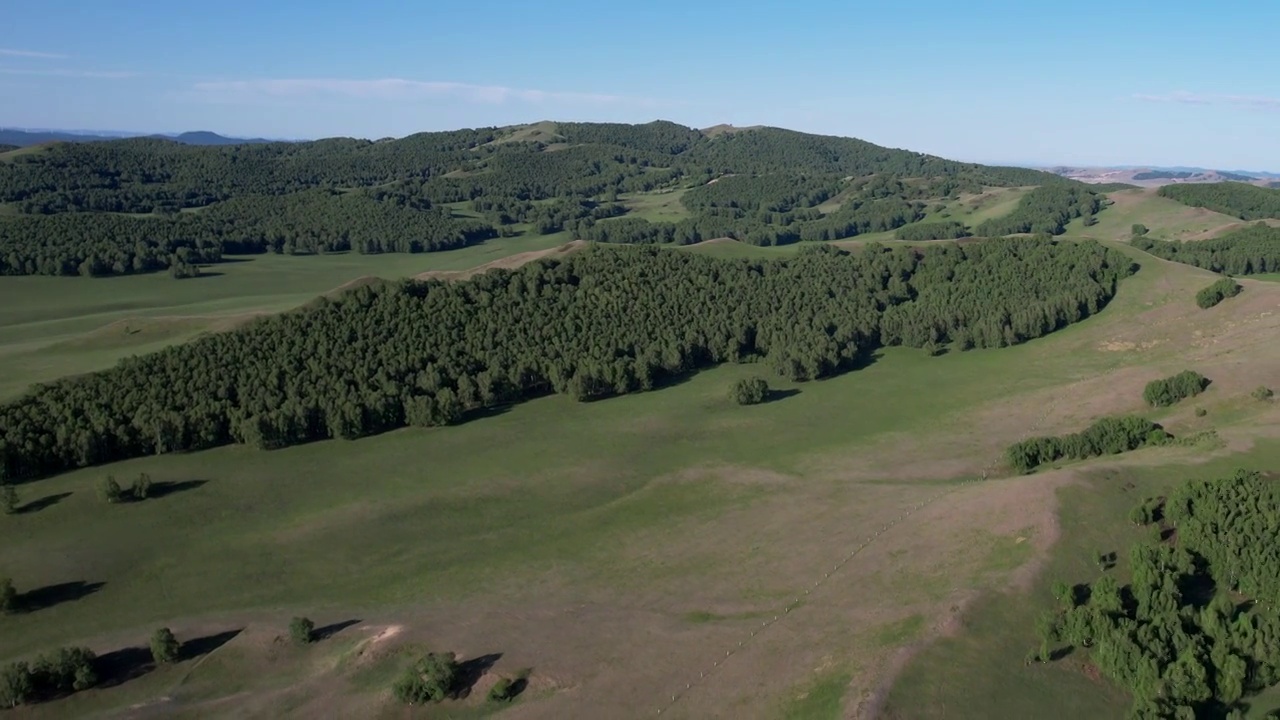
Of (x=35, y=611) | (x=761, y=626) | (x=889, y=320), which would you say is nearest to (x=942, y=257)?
(x=889, y=320)

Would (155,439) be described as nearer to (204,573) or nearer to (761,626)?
(204,573)

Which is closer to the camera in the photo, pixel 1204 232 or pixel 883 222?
pixel 1204 232

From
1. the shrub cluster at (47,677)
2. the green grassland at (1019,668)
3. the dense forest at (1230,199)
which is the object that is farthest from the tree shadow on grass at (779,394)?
the dense forest at (1230,199)

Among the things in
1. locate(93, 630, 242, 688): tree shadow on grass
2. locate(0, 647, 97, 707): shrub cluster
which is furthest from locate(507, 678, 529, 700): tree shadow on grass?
locate(0, 647, 97, 707): shrub cluster

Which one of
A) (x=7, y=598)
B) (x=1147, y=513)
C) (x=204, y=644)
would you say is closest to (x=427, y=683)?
(x=204, y=644)

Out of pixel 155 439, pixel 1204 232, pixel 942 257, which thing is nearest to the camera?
pixel 155 439

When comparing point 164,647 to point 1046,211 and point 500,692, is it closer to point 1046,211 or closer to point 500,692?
point 500,692
